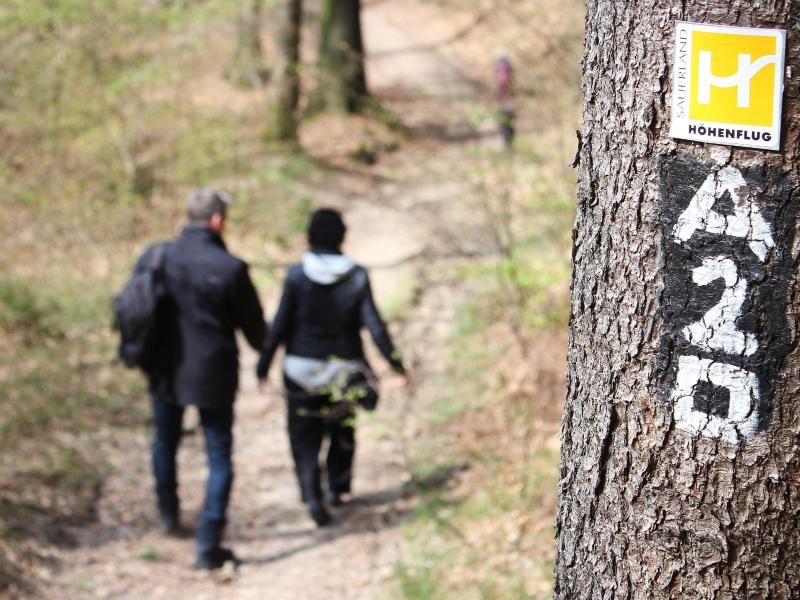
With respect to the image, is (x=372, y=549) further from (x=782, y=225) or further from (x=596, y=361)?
(x=782, y=225)

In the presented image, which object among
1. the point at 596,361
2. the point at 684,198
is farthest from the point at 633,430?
the point at 684,198

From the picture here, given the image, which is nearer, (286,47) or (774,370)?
(774,370)

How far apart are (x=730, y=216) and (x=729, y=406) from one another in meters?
0.39

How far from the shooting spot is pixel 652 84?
200 centimetres

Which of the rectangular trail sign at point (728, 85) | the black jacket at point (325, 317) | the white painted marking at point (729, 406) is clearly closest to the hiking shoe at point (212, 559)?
the black jacket at point (325, 317)

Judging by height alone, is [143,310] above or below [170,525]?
above

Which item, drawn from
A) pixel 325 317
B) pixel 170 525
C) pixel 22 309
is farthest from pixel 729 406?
pixel 22 309

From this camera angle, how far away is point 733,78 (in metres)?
1.91

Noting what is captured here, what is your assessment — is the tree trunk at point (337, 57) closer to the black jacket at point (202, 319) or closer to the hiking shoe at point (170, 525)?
the hiking shoe at point (170, 525)

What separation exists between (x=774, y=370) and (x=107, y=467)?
6.14m

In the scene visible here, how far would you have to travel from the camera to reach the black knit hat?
5.82 meters

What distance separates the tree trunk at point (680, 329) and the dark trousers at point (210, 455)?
12.2ft

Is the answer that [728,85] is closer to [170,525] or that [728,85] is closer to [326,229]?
[326,229]

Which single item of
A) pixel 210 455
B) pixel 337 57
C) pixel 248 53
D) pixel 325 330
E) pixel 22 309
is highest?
pixel 337 57
